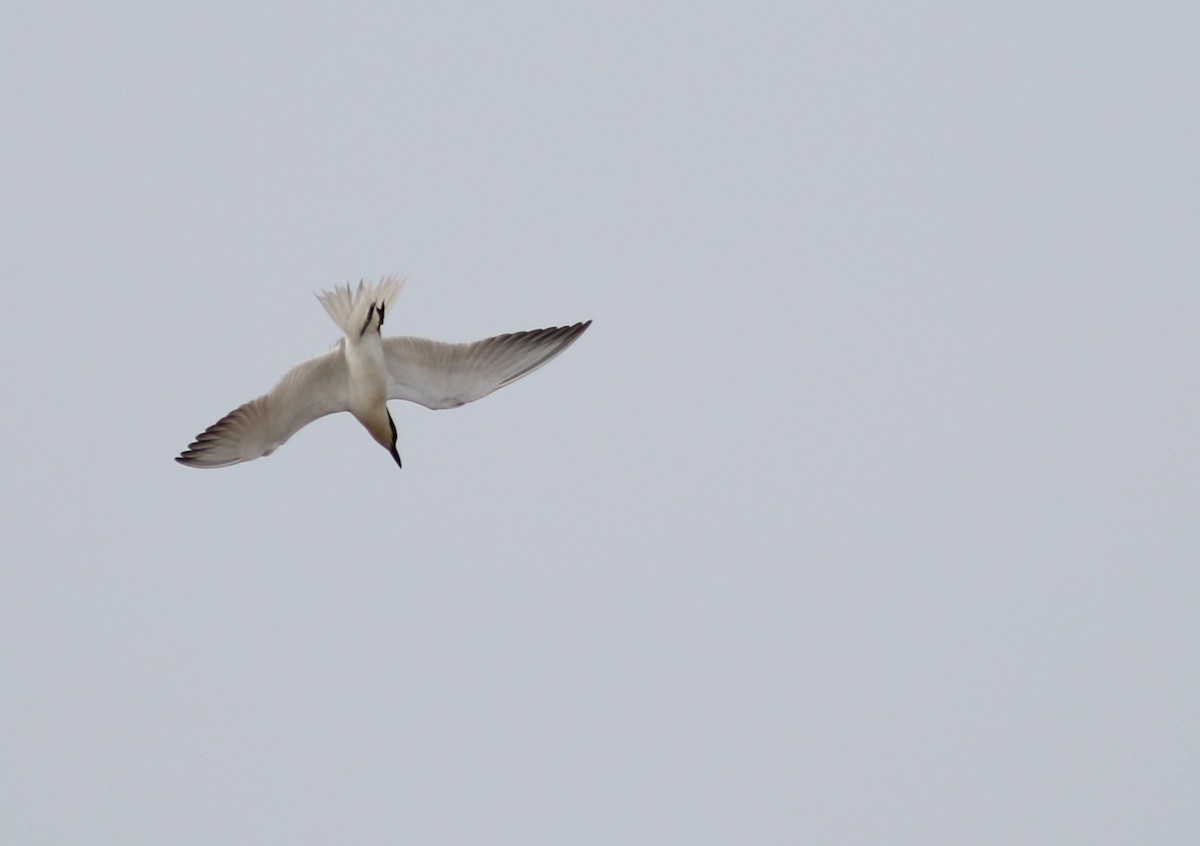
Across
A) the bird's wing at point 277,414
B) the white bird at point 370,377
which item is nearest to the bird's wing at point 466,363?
the white bird at point 370,377

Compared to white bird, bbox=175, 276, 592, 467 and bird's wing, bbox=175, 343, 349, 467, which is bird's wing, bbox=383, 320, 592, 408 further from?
bird's wing, bbox=175, 343, 349, 467

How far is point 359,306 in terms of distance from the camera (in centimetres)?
1248

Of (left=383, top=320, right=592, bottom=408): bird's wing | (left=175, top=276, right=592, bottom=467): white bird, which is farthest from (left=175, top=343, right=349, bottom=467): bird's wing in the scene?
(left=383, top=320, right=592, bottom=408): bird's wing

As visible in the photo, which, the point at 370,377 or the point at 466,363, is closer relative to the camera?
the point at 370,377

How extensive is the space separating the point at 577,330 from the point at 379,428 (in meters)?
1.79

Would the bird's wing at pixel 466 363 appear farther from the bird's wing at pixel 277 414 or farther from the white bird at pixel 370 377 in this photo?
the bird's wing at pixel 277 414

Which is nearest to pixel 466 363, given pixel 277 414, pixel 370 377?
pixel 370 377

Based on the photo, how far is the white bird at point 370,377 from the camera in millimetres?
12414

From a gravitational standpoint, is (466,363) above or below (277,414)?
above

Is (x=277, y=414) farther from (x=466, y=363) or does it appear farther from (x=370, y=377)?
(x=466, y=363)

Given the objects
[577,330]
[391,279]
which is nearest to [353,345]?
[391,279]

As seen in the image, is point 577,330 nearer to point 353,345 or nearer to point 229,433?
point 353,345

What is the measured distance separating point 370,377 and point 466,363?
85 centimetres

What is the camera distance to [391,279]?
41.4 feet
